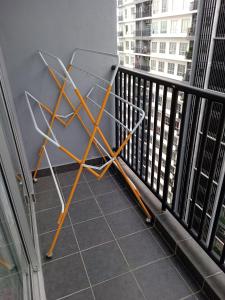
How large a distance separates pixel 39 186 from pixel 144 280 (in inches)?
55.3

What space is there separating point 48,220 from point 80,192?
43 cm

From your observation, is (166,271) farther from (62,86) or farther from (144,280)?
(62,86)

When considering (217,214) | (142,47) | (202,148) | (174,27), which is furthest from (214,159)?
(142,47)

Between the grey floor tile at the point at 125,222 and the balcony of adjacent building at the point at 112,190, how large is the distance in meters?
0.01

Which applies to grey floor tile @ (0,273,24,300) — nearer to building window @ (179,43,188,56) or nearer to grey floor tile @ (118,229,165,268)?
grey floor tile @ (118,229,165,268)

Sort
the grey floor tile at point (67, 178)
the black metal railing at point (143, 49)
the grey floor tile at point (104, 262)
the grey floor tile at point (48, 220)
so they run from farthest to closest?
the black metal railing at point (143, 49)
the grey floor tile at point (67, 178)
the grey floor tile at point (48, 220)
the grey floor tile at point (104, 262)

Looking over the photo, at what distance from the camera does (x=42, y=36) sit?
6.66 feet

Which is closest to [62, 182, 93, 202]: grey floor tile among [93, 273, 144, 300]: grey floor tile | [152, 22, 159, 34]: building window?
[93, 273, 144, 300]: grey floor tile

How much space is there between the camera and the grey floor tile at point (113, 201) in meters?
2.02

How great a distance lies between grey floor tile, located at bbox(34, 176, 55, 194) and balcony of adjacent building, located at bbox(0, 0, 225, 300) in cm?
2

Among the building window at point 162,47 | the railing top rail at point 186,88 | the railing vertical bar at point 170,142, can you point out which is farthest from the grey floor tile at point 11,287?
the building window at point 162,47

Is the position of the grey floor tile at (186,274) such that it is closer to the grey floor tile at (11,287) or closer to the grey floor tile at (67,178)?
the grey floor tile at (11,287)

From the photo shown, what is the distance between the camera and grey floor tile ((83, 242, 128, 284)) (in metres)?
1.47

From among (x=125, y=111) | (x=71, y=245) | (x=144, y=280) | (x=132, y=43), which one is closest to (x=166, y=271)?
(x=144, y=280)
